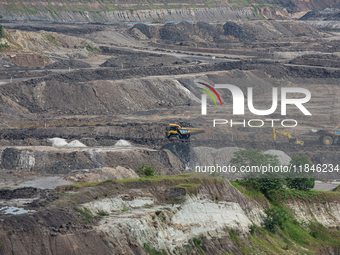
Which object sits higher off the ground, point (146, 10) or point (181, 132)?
point (146, 10)

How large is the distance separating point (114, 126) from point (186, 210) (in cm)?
2710

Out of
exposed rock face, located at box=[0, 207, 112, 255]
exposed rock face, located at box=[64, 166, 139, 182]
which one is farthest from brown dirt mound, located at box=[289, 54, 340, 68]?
exposed rock face, located at box=[0, 207, 112, 255]

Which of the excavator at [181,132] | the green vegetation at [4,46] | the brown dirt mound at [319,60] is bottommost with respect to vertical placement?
the excavator at [181,132]

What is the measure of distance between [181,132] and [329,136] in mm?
14314

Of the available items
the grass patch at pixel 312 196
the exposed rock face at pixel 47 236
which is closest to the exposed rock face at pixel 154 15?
the grass patch at pixel 312 196

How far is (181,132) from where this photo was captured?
46.5 meters

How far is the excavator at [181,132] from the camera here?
46.4 meters

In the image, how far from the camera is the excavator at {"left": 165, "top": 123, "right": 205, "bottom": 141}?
46.4 metres

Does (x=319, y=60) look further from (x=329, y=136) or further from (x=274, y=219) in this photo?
(x=274, y=219)

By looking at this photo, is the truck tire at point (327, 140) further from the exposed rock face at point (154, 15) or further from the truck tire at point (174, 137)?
the exposed rock face at point (154, 15)

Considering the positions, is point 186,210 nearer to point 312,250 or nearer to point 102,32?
point 312,250

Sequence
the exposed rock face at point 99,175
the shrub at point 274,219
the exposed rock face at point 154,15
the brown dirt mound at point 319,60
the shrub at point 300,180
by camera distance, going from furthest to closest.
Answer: the exposed rock face at point 154,15, the brown dirt mound at point 319,60, the shrub at point 300,180, the exposed rock face at point 99,175, the shrub at point 274,219

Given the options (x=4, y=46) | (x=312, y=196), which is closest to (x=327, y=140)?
(x=312, y=196)

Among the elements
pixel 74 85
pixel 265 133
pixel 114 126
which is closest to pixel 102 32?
pixel 74 85
